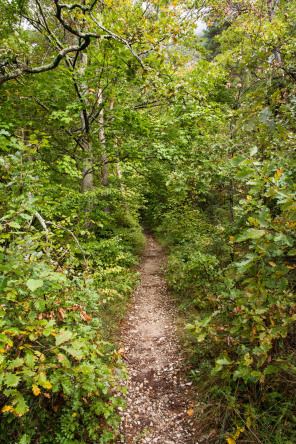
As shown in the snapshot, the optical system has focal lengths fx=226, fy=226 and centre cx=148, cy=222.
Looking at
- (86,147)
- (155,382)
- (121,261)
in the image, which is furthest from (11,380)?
(86,147)

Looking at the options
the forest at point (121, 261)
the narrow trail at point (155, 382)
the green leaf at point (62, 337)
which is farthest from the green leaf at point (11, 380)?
the narrow trail at point (155, 382)

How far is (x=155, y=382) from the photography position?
385 centimetres

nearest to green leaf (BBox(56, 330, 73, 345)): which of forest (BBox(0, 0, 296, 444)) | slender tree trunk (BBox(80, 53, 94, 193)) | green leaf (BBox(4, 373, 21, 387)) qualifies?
forest (BBox(0, 0, 296, 444))

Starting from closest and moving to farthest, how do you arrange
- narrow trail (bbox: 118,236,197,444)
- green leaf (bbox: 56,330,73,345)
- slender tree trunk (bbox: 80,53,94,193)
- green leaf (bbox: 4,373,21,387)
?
green leaf (bbox: 4,373,21,387)
green leaf (bbox: 56,330,73,345)
narrow trail (bbox: 118,236,197,444)
slender tree trunk (bbox: 80,53,94,193)

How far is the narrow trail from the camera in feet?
9.84

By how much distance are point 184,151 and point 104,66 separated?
9.93 feet

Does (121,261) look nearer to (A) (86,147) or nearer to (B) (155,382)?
(A) (86,147)

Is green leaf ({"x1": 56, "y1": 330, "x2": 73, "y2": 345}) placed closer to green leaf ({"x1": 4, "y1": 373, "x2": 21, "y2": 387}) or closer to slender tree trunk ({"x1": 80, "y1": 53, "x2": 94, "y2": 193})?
green leaf ({"x1": 4, "y1": 373, "x2": 21, "y2": 387})

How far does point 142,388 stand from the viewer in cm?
374

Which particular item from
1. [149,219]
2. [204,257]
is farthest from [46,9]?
[149,219]

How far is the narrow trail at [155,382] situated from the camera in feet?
9.84

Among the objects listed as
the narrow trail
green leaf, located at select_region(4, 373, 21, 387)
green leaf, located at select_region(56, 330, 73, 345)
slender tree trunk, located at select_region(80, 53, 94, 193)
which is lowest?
the narrow trail

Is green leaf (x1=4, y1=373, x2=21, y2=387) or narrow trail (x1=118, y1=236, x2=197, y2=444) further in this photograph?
narrow trail (x1=118, y1=236, x2=197, y2=444)

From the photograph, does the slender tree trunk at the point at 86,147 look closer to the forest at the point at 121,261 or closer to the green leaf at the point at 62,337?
the forest at the point at 121,261
